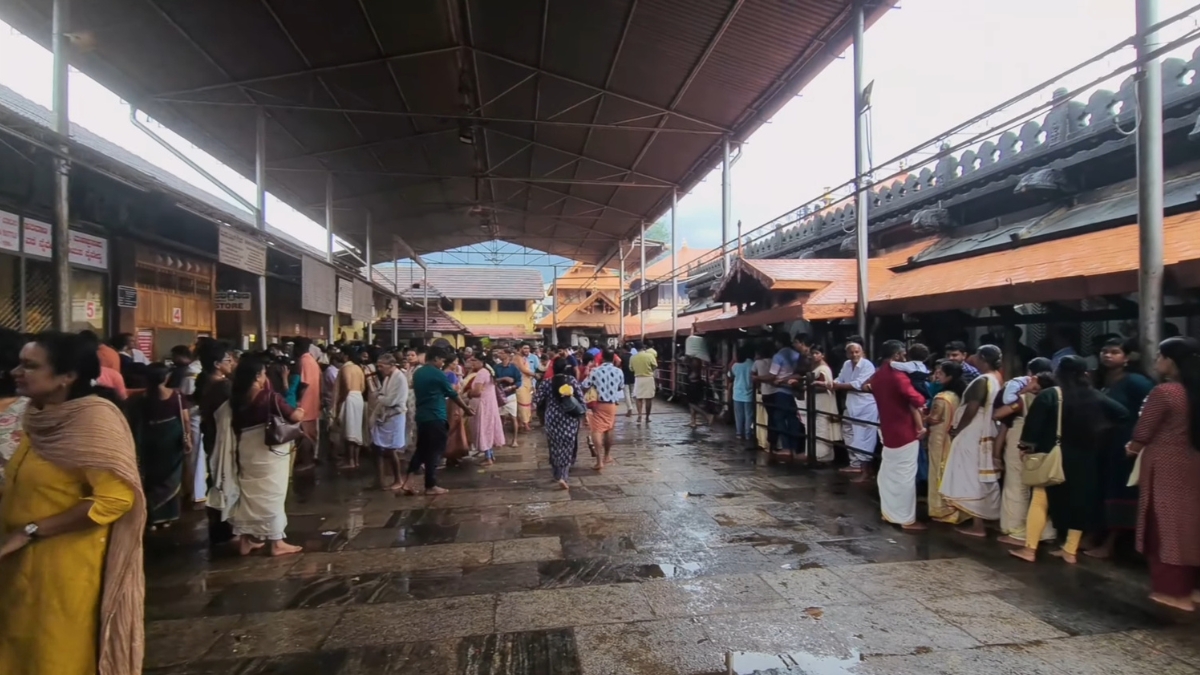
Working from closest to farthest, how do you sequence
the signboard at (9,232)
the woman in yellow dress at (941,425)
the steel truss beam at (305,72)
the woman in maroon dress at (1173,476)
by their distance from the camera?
1. the woman in maroon dress at (1173,476)
2. the woman in yellow dress at (941,425)
3. the signboard at (9,232)
4. the steel truss beam at (305,72)

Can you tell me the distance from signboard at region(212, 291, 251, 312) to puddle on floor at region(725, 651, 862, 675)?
979 centimetres

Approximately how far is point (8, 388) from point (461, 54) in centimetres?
797

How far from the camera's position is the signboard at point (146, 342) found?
26.5ft

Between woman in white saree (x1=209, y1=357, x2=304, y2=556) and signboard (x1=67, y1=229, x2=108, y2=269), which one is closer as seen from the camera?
woman in white saree (x1=209, y1=357, x2=304, y2=556)

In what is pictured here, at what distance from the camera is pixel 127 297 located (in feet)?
25.2

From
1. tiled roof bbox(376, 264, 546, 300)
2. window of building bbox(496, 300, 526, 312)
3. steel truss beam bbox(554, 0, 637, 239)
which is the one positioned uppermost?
steel truss beam bbox(554, 0, 637, 239)

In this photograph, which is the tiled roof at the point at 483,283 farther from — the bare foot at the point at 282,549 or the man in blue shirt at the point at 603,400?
the bare foot at the point at 282,549

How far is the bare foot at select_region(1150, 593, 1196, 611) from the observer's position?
372cm

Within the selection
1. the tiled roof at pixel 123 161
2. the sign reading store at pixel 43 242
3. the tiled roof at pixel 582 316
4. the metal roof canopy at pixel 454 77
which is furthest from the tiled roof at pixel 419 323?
the sign reading store at pixel 43 242

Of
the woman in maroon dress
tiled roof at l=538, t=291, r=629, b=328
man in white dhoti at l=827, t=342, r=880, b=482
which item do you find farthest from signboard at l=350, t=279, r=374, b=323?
tiled roof at l=538, t=291, r=629, b=328

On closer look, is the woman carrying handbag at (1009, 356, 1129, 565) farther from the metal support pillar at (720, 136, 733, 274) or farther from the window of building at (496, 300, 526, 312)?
the window of building at (496, 300, 526, 312)

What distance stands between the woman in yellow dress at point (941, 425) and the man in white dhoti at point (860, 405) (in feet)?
4.82

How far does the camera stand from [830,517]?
19.1ft

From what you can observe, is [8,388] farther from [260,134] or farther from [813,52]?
[813,52]
